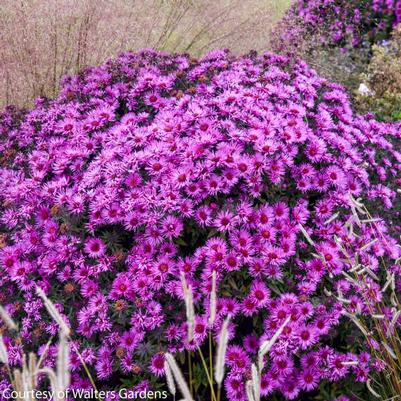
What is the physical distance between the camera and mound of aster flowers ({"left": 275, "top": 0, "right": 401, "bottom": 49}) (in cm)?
585

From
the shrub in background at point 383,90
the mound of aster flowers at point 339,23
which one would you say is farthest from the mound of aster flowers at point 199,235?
the mound of aster flowers at point 339,23

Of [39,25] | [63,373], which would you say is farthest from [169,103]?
[39,25]

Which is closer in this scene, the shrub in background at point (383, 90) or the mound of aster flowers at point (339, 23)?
the shrub in background at point (383, 90)

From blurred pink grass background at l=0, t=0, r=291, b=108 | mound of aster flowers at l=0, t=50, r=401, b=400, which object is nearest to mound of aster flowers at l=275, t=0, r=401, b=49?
blurred pink grass background at l=0, t=0, r=291, b=108

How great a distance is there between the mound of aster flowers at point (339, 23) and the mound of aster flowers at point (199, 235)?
12.2 feet

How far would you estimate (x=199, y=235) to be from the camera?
2.09 meters

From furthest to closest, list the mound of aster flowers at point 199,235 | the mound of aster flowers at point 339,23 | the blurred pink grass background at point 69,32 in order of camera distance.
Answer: the mound of aster flowers at point 339,23
the blurred pink grass background at point 69,32
the mound of aster flowers at point 199,235

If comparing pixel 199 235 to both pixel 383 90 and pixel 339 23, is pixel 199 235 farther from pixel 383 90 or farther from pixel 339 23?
pixel 339 23

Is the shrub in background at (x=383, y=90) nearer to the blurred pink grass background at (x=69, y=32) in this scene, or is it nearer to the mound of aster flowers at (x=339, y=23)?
the mound of aster flowers at (x=339, y=23)

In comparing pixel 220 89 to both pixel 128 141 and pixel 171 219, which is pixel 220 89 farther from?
pixel 171 219

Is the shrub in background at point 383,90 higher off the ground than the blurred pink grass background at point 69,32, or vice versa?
the blurred pink grass background at point 69,32

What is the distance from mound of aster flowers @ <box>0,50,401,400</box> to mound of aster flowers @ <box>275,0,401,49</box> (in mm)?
3718

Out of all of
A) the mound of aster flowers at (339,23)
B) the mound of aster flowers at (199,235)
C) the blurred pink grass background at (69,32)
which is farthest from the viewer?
the mound of aster flowers at (339,23)

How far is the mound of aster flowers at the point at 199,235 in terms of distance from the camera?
1.86m
